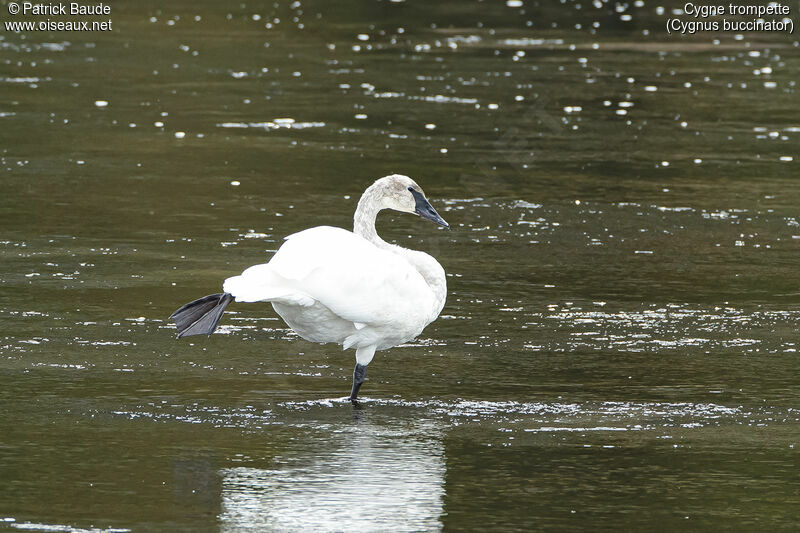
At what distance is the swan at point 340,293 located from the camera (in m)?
6.76

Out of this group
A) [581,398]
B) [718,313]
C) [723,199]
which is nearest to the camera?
[581,398]

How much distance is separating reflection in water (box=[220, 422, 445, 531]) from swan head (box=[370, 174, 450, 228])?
161 cm

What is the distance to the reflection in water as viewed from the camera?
213 inches

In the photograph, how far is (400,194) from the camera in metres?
7.80

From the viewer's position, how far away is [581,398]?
7203 millimetres

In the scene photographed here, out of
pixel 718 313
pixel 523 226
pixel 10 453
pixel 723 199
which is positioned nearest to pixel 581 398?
pixel 718 313

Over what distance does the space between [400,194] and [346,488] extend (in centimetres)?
238

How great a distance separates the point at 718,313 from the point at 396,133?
6910mm

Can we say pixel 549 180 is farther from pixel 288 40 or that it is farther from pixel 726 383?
pixel 288 40

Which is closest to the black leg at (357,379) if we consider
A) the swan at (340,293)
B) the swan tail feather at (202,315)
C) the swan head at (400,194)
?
the swan at (340,293)

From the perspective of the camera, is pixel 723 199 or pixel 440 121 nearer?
pixel 723 199

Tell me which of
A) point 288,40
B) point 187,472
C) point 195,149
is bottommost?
point 187,472

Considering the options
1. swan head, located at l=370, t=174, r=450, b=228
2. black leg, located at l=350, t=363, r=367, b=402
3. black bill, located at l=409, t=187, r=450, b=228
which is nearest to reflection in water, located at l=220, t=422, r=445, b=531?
black leg, located at l=350, t=363, r=367, b=402

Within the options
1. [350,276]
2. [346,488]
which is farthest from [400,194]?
[346,488]
